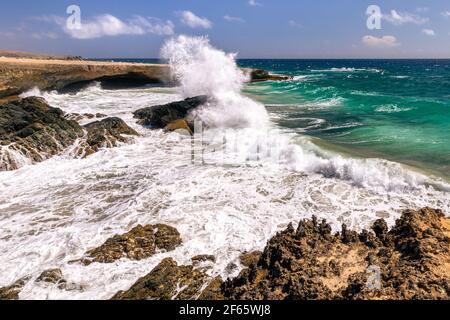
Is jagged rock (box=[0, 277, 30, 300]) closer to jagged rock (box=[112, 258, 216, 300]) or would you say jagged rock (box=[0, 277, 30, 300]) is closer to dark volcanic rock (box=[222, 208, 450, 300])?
jagged rock (box=[112, 258, 216, 300])

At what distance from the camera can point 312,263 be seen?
4.26 metres

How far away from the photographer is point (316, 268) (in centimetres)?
415

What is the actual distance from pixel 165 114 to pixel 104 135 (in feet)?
11.1

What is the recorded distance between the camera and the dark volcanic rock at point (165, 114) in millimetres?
13523

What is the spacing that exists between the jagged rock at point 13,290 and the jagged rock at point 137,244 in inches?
31.7

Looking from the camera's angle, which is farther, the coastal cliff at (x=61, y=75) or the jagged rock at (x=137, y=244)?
the coastal cliff at (x=61, y=75)

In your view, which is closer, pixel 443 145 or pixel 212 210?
pixel 212 210

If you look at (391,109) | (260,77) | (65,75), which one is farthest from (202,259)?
(260,77)

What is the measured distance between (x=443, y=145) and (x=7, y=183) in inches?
515

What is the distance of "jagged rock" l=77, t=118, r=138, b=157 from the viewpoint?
10.5m

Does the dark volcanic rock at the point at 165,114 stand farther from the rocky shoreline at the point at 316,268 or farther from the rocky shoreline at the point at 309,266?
the rocky shoreline at the point at 316,268

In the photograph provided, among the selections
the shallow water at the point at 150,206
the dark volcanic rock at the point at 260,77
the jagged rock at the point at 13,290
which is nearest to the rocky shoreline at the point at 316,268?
the jagged rock at the point at 13,290

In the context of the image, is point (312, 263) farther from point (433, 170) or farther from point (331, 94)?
point (331, 94)
